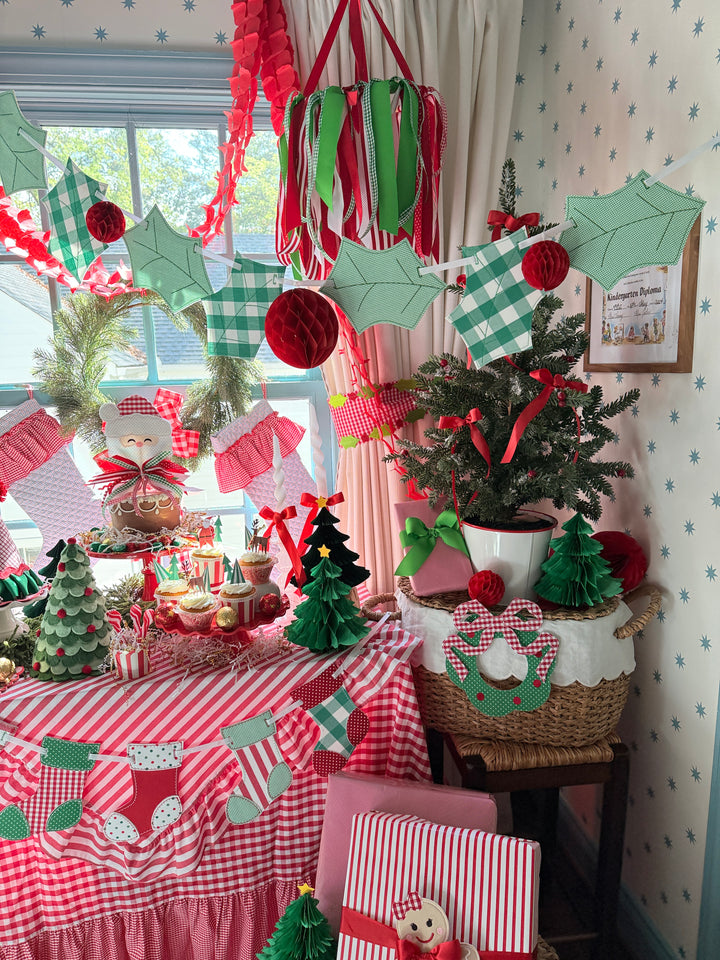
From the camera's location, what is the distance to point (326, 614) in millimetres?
1395

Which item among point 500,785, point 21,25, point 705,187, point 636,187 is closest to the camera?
point 636,187

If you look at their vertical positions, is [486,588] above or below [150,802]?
above

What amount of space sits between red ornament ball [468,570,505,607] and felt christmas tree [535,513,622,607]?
0.11 meters

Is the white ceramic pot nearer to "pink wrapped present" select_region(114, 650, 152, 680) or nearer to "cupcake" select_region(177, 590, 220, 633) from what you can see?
"cupcake" select_region(177, 590, 220, 633)

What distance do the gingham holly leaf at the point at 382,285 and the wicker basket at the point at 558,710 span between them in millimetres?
670

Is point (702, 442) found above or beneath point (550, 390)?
beneath

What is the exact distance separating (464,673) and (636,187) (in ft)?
3.24

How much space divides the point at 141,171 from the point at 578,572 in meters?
1.62

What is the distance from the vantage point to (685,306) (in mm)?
1322

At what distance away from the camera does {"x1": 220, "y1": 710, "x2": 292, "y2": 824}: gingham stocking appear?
4.43 ft


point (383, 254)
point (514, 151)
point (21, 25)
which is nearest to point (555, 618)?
point (383, 254)

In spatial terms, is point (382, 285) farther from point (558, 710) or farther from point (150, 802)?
point (150, 802)

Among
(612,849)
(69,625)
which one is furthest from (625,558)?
(69,625)

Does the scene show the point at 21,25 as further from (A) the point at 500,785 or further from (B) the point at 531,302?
(A) the point at 500,785
